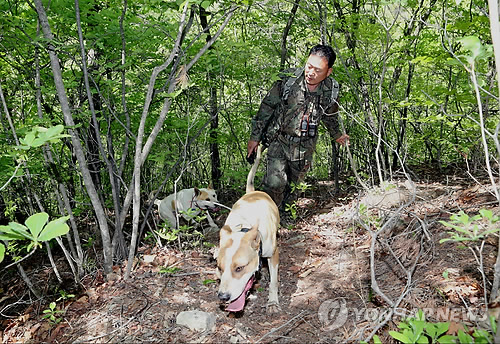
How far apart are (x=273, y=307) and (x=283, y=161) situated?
227cm

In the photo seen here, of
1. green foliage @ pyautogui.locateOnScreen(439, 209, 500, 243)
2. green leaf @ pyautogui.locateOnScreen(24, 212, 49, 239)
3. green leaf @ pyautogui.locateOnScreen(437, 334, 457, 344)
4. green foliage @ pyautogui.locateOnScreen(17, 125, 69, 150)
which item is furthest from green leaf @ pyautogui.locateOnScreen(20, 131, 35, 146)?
green leaf @ pyautogui.locateOnScreen(437, 334, 457, 344)

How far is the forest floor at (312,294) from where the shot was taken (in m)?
2.25

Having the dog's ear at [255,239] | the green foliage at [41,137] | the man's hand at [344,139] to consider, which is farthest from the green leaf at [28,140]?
the man's hand at [344,139]

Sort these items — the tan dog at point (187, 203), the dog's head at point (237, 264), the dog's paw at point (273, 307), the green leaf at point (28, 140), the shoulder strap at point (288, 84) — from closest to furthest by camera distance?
1. the green leaf at point (28, 140)
2. the dog's head at point (237, 264)
3. the dog's paw at point (273, 307)
4. the shoulder strap at point (288, 84)
5. the tan dog at point (187, 203)

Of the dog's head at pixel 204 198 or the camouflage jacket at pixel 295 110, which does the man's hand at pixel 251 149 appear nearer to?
the camouflage jacket at pixel 295 110

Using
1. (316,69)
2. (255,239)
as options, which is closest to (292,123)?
(316,69)

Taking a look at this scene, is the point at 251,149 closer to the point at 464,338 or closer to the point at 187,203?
the point at 187,203

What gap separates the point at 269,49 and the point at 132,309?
235 inches

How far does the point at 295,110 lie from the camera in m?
4.35

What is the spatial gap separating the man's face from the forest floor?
1.71 meters

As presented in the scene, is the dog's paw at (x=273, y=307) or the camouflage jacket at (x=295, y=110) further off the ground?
the camouflage jacket at (x=295, y=110)

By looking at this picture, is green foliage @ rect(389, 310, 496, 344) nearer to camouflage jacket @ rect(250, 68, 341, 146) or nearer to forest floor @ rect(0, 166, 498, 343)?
forest floor @ rect(0, 166, 498, 343)

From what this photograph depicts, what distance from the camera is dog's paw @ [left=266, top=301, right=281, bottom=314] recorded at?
282 centimetres

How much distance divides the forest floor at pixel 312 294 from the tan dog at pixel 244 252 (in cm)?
31
